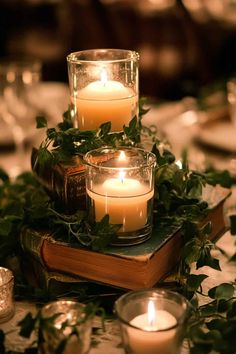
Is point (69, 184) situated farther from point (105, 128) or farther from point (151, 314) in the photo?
point (151, 314)

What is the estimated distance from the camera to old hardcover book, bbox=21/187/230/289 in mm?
875

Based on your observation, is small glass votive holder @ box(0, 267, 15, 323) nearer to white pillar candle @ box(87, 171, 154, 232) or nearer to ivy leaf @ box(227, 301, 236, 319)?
white pillar candle @ box(87, 171, 154, 232)

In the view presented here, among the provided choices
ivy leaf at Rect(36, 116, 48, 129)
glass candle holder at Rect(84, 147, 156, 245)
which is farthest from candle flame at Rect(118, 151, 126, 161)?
ivy leaf at Rect(36, 116, 48, 129)

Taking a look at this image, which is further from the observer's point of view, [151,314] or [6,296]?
[6,296]

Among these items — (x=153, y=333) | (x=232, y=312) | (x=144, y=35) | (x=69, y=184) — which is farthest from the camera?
(x=144, y=35)

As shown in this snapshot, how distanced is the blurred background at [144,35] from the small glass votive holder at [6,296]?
187cm

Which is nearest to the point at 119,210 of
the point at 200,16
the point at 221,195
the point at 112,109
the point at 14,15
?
the point at 112,109

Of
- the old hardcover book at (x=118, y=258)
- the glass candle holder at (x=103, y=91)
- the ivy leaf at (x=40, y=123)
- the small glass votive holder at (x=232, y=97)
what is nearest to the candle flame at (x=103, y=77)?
the glass candle holder at (x=103, y=91)

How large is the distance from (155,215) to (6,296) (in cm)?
25

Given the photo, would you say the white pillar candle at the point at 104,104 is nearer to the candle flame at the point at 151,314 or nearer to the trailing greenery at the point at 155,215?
the trailing greenery at the point at 155,215

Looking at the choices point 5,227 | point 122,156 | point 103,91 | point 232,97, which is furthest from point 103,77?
point 232,97

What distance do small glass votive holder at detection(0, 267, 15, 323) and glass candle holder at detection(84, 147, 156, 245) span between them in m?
0.15

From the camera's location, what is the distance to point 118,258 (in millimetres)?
876

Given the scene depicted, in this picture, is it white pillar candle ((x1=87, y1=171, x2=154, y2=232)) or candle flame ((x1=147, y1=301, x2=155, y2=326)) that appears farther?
white pillar candle ((x1=87, y1=171, x2=154, y2=232))
